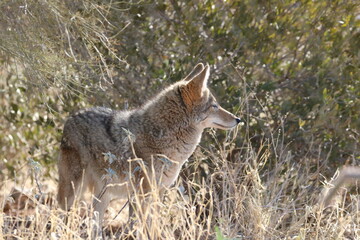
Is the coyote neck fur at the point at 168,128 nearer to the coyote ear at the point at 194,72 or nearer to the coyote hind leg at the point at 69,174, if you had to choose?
the coyote ear at the point at 194,72

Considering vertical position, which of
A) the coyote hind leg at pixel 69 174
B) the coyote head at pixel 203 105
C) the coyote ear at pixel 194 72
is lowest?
the coyote hind leg at pixel 69 174

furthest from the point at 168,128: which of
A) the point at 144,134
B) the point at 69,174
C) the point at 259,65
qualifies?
the point at 259,65

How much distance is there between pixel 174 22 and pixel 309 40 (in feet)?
4.92

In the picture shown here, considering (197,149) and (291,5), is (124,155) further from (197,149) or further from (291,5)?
(291,5)

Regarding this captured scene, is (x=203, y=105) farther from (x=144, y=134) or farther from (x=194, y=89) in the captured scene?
(x=144, y=134)

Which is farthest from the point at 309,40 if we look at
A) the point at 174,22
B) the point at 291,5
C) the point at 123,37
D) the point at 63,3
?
the point at 63,3

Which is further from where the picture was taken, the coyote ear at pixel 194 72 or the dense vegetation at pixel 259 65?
the dense vegetation at pixel 259 65

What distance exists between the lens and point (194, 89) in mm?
6273

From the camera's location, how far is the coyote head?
6195 millimetres

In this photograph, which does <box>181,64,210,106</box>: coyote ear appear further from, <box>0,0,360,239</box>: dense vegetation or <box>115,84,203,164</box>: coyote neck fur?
<box>0,0,360,239</box>: dense vegetation

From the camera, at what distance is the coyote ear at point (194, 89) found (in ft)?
20.4

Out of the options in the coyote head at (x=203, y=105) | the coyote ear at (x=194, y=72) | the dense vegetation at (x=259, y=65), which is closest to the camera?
the coyote head at (x=203, y=105)

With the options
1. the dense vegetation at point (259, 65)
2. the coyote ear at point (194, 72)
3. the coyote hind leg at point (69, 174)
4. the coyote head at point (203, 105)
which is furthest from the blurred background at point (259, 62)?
the coyote hind leg at point (69, 174)

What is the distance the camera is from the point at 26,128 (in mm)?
8227
